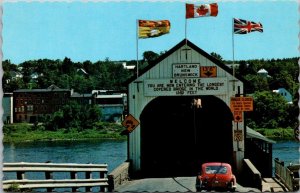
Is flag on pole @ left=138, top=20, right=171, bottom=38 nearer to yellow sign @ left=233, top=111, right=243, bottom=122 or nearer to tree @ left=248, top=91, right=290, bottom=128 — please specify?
yellow sign @ left=233, top=111, right=243, bottom=122

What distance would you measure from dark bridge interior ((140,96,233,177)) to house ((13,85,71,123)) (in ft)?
10.7

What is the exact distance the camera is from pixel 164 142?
897 inches

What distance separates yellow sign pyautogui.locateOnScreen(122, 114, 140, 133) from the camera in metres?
20.2

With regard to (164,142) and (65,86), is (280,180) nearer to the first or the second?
(164,142)

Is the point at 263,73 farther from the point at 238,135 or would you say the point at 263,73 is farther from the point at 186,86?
the point at 186,86

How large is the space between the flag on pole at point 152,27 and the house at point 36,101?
3.45 meters

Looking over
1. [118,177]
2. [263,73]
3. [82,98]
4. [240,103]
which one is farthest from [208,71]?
[82,98]

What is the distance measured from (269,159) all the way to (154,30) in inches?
333

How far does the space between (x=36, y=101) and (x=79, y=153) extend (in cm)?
2117

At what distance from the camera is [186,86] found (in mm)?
18219

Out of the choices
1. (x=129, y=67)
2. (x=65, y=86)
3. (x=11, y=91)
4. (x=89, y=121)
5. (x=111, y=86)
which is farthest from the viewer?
(x=89, y=121)

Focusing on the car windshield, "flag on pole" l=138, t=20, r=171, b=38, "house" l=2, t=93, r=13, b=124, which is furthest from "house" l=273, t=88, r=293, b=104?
"house" l=2, t=93, r=13, b=124

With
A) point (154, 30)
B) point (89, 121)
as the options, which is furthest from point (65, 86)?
point (89, 121)

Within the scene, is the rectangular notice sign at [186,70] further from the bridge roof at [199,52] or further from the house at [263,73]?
the house at [263,73]
